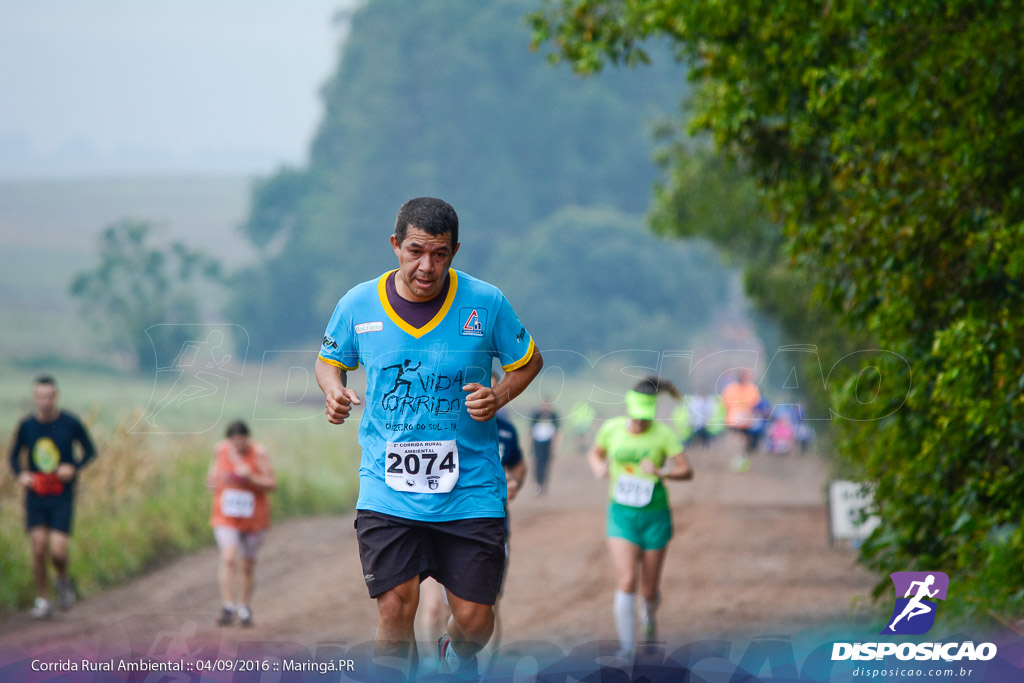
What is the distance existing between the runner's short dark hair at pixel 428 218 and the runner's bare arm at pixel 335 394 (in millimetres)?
598

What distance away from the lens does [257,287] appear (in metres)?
81.6

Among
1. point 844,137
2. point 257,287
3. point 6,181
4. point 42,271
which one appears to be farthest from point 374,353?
point 257,287

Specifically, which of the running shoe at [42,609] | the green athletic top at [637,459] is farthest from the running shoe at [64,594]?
the green athletic top at [637,459]

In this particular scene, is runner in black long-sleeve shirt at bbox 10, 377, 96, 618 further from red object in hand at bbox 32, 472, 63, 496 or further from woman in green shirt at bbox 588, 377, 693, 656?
woman in green shirt at bbox 588, 377, 693, 656

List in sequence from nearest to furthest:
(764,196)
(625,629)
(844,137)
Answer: (844,137), (625,629), (764,196)

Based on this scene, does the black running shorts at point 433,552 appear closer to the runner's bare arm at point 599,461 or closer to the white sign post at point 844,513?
the runner's bare arm at point 599,461

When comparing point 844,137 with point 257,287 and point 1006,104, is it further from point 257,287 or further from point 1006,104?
point 257,287

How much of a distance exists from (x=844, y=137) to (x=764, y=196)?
2.22 meters

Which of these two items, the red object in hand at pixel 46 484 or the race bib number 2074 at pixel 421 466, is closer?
the race bib number 2074 at pixel 421 466

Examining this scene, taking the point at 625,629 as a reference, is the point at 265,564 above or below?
above

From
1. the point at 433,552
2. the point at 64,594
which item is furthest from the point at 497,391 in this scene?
the point at 64,594

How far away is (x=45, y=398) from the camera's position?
1195cm

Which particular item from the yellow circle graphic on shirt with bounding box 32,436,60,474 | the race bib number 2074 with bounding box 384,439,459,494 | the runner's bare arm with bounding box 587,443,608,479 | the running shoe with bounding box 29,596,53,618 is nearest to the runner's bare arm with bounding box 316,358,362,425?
the race bib number 2074 with bounding box 384,439,459,494

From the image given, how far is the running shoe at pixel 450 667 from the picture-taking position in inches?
208
